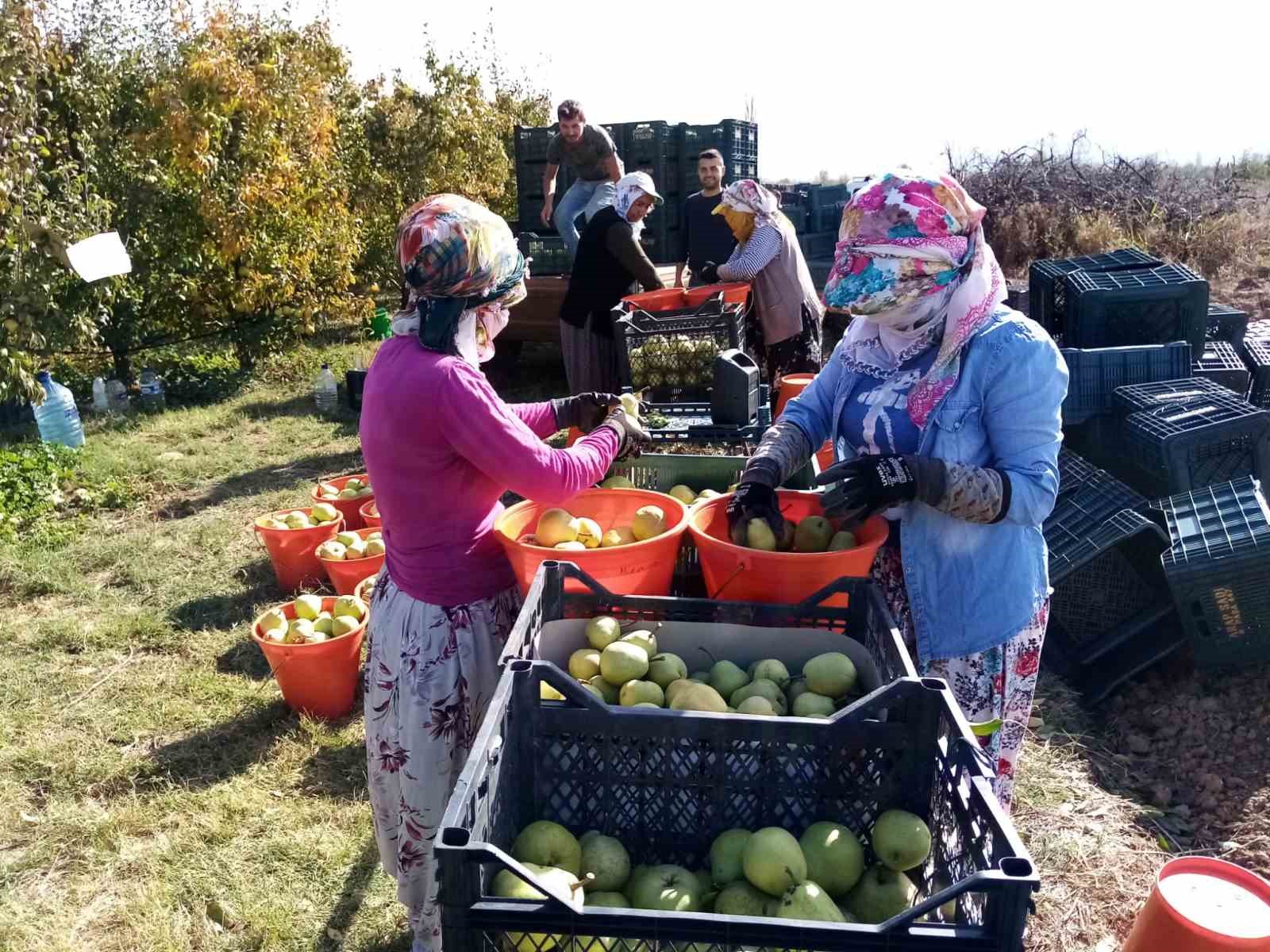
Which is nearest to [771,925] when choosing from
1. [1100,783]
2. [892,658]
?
Answer: [892,658]

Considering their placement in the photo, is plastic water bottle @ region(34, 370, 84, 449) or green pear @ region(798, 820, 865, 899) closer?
green pear @ region(798, 820, 865, 899)

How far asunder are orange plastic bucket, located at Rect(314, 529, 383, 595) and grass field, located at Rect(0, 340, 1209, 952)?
0.59 metres

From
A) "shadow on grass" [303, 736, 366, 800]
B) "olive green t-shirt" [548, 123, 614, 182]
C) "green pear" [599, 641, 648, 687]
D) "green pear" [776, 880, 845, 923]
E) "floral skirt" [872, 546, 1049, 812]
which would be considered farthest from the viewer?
"olive green t-shirt" [548, 123, 614, 182]

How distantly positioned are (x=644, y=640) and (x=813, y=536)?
51 centimetres

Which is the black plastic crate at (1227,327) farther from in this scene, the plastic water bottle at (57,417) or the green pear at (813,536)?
the plastic water bottle at (57,417)

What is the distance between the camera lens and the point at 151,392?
9.60m

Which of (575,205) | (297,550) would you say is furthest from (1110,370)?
(575,205)

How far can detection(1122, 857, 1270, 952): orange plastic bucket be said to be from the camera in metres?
1.98

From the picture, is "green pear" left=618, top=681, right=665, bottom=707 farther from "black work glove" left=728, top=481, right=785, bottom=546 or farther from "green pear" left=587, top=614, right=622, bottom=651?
"black work glove" left=728, top=481, right=785, bottom=546

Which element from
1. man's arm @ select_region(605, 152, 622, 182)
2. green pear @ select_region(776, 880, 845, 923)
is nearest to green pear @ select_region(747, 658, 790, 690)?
green pear @ select_region(776, 880, 845, 923)

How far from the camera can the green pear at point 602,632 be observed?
1850 millimetres

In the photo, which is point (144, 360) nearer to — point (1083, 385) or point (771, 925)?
point (1083, 385)

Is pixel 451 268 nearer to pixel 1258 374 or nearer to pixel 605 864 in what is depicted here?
pixel 605 864

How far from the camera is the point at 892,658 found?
168 cm
